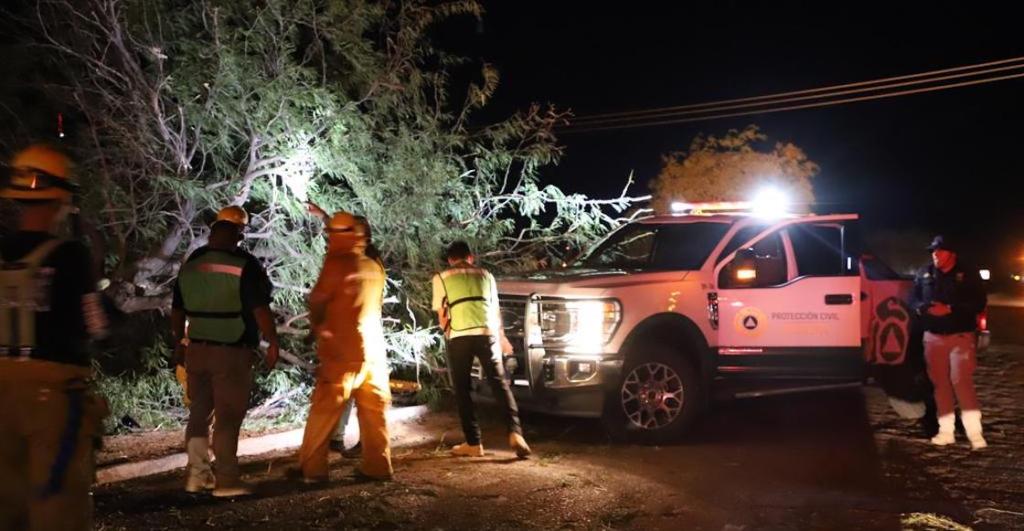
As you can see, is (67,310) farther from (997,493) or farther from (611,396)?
(997,493)

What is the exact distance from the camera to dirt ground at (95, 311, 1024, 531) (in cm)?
528

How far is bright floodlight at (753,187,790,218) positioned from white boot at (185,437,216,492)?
535cm

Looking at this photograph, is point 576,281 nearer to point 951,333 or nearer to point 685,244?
point 685,244

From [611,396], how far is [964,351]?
2.96 m

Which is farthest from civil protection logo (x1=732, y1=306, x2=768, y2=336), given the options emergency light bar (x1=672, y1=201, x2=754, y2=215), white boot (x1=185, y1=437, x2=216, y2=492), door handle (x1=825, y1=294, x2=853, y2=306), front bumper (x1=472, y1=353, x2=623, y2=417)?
white boot (x1=185, y1=437, x2=216, y2=492)

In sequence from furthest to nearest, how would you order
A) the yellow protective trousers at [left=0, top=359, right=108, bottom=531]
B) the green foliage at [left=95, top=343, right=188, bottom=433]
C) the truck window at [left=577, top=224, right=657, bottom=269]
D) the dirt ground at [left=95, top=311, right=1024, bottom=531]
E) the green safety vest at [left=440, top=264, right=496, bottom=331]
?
the truck window at [left=577, top=224, right=657, bottom=269], the green foliage at [left=95, top=343, right=188, bottom=433], the green safety vest at [left=440, top=264, right=496, bottom=331], the dirt ground at [left=95, top=311, right=1024, bottom=531], the yellow protective trousers at [left=0, top=359, right=108, bottom=531]

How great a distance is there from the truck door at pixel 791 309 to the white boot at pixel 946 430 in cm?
80

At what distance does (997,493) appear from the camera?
19.7 feet

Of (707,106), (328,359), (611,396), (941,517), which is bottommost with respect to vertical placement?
(941,517)

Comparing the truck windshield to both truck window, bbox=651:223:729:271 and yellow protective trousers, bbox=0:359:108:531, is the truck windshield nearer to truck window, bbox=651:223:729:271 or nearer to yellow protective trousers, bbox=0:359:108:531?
truck window, bbox=651:223:729:271

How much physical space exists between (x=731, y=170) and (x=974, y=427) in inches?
900

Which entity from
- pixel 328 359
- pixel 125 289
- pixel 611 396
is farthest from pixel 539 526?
pixel 125 289

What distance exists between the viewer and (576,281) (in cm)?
737

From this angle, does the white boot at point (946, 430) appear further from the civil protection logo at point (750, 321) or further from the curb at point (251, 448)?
the curb at point (251, 448)
